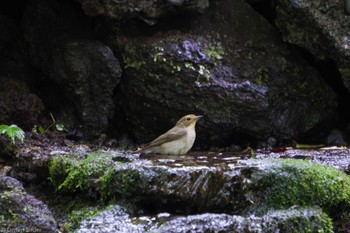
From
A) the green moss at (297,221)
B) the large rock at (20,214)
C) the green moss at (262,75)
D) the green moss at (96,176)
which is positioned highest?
the green moss at (262,75)

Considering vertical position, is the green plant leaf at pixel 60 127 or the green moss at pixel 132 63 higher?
the green moss at pixel 132 63

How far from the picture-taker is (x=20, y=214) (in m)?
5.30

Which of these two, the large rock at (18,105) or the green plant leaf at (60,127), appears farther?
the green plant leaf at (60,127)

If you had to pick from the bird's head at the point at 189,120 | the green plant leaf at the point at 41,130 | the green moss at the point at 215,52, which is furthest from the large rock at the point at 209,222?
the green moss at the point at 215,52

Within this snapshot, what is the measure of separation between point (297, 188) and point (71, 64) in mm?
4066

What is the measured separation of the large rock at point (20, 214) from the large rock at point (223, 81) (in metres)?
3.60

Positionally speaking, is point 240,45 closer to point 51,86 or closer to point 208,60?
point 208,60

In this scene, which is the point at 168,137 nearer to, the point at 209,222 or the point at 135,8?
the point at 135,8

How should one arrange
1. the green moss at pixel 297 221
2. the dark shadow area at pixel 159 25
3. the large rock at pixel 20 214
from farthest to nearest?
the dark shadow area at pixel 159 25, the green moss at pixel 297 221, the large rock at pixel 20 214

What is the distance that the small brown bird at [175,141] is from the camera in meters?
7.78

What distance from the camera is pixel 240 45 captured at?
30.4 ft

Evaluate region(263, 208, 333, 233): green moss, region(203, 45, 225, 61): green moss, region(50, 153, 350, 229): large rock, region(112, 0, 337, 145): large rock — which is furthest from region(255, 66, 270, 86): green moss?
region(263, 208, 333, 233): green moss

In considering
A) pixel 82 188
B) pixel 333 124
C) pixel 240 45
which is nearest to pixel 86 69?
pixel 240 45

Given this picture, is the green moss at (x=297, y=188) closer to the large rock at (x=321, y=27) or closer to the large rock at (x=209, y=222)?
the large rock at (x=209, y=222)
